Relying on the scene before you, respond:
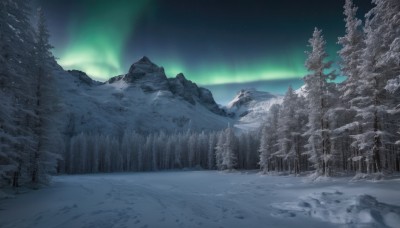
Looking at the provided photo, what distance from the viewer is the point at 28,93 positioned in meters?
21.9

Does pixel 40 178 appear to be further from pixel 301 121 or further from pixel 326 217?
pixel 301 121

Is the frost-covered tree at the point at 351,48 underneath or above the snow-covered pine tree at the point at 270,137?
above

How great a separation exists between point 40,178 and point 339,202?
27.0 metres

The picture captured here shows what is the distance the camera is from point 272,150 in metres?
61.7

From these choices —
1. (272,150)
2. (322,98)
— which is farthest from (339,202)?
(272,150)

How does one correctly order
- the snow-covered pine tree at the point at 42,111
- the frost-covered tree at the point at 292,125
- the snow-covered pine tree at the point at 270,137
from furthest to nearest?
1. the snow-covered pine tree at the point at 270,137
2. the frost-covered tree at the point at 292,125
3. the snow-covered pine tree at the point at 42,111

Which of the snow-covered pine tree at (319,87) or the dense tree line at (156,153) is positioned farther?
the dense tree line at (156,153)

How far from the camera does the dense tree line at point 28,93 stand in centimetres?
1609

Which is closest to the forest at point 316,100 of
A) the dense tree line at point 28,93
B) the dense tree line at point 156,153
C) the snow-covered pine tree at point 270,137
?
the dense tree line at point 28,93

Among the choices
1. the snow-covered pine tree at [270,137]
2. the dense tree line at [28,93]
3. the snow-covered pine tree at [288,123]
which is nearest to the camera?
the dense tree line at [28,93]

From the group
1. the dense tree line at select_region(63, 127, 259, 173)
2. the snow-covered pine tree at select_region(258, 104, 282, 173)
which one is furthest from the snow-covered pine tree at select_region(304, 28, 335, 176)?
the dense tree line at select_region(63, 127, 259, 173)

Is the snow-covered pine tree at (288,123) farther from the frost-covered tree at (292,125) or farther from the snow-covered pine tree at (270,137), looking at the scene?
the snow-covered pine tree at (270,137)

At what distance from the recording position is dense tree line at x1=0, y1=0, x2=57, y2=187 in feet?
52.8

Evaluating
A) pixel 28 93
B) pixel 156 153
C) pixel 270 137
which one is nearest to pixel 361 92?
pixel 28 93
